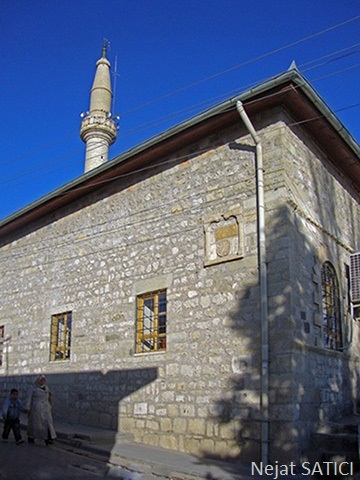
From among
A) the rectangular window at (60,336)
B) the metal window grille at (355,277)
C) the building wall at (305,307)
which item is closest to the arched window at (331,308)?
the building wall at (305,307)

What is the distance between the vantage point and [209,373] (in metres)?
8.35

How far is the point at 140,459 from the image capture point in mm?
7535

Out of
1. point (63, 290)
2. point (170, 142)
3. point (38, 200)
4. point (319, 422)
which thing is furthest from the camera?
point (38, 200)

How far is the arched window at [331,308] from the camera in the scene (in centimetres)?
898

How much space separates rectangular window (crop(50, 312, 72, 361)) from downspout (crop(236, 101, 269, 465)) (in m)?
5.42

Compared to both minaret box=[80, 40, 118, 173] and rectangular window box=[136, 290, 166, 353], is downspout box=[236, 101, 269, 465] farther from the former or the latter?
minaret box=[80, 40, 118, 173]

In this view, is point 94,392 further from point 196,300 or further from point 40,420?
point 196,300

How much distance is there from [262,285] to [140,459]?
3236mm

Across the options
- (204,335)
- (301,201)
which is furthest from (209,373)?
(301,201)

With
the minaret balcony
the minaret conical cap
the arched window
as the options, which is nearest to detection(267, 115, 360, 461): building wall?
the arched window

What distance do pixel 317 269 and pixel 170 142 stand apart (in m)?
3.75

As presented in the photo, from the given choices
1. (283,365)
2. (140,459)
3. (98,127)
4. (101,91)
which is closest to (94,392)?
(140,459)

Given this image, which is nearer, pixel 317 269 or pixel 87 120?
pixel 317 269

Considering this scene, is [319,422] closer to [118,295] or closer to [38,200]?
[118,295]
